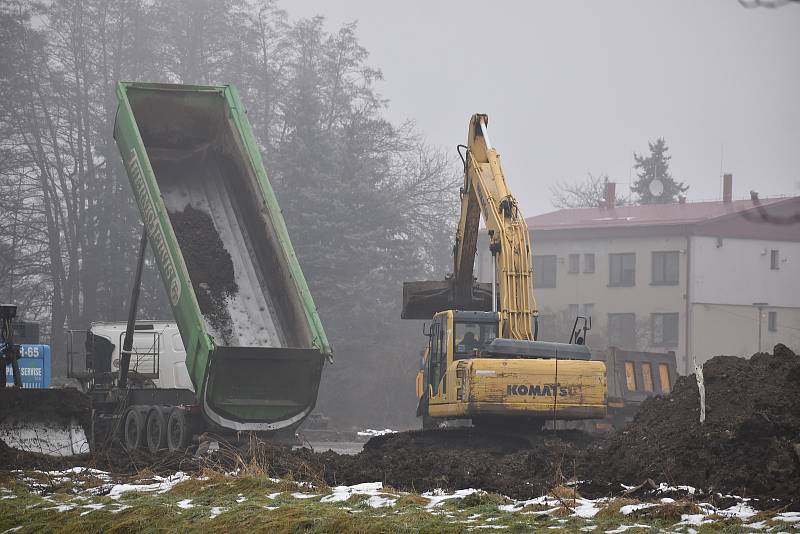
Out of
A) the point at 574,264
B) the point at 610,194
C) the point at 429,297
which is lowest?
the point at 429,297

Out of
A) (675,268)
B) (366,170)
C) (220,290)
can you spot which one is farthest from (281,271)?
(675,268)

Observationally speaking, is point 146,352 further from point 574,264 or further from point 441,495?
point 574,264

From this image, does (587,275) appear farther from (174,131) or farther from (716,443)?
(716,443)

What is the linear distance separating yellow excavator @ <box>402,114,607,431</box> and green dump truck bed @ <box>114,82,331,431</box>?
1.75 meters

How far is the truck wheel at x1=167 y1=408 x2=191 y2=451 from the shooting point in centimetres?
1722

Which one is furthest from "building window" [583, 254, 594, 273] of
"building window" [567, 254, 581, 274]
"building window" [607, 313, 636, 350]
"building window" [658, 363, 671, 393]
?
"building window" [658, 363, 671, 393]

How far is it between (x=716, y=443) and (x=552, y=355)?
5.75m

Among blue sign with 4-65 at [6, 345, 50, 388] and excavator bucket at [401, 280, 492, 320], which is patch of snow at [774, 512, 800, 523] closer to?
excavator bucket at [401, 280, 492, 320]

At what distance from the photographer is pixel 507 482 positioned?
1150cm

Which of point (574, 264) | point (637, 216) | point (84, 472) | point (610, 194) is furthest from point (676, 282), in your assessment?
point (84, 472)

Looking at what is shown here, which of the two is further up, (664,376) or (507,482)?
(664,376)

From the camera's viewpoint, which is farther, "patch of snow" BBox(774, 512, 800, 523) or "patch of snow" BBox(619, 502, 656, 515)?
"patch of snow" BBox(619, 502, 656, 515)

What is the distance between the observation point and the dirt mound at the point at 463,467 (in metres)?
11.6

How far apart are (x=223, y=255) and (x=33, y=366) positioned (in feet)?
21.6
